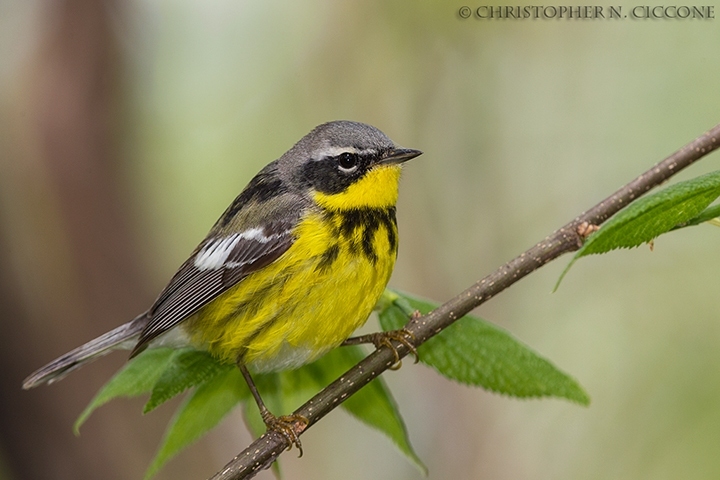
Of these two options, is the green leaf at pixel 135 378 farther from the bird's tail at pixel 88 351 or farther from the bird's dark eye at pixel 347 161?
the bird's dark eye at pixel 347 161

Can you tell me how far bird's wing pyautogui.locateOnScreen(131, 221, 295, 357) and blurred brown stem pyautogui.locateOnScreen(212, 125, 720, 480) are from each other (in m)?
0.65

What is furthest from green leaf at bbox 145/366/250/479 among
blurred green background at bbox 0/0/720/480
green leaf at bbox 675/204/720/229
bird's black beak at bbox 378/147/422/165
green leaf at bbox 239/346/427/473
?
blurred green background at bbox 0/0/720/480

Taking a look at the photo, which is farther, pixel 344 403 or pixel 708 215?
pixel 344 403

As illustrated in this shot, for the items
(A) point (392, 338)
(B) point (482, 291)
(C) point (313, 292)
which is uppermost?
(C) point (313, 292)

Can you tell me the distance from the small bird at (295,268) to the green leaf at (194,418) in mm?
134

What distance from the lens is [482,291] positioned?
2072 millimetres

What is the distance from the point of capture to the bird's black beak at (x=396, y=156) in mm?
2744

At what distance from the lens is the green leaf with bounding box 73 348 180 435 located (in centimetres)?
214

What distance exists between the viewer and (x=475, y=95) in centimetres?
611

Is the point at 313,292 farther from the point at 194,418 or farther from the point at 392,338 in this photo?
the point at 194,418

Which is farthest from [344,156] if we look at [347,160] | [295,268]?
[295,268]

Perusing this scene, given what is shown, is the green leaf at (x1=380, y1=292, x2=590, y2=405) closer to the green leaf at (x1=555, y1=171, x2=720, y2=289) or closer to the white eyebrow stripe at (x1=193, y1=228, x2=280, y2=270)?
the green leaf at (x1=555, y1=171, x2=720, y2=289)

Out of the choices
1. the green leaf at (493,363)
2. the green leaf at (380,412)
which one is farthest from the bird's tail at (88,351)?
the green leaf at (493,363)

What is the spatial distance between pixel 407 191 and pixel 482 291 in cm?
414
